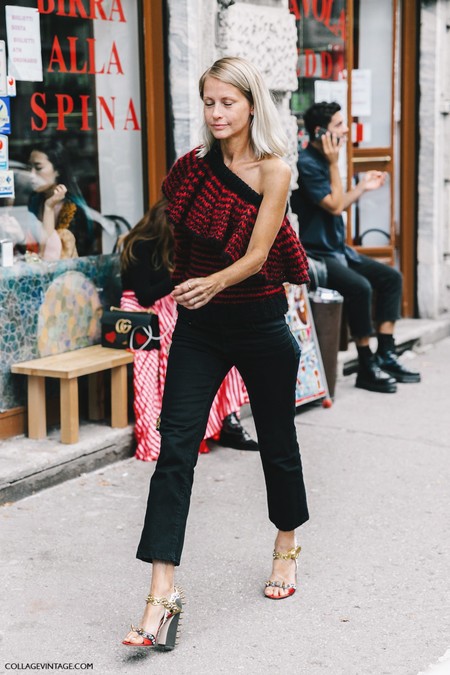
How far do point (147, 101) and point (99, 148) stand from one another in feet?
1.26

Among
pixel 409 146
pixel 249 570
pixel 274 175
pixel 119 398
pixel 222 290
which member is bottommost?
pixel 249 570

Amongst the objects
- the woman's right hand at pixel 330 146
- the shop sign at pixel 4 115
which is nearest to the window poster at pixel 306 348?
→ the woman's right hand at pixel 330 146

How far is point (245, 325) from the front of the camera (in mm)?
3621

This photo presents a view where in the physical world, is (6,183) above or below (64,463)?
above

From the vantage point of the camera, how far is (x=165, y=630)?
3.46 meters

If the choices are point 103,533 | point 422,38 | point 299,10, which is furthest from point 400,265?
point 103,533

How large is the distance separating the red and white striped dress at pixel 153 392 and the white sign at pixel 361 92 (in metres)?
3.53

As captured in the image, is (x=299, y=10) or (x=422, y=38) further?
(x=422, y=38)

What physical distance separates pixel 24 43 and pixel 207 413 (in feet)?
8.89

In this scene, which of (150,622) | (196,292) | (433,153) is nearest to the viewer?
(196,292)

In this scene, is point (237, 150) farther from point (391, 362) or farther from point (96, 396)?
point (391, 362)

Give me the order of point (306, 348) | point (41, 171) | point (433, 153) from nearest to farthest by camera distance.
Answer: point (41, 171)
point (306, 348)
point (433, 153)

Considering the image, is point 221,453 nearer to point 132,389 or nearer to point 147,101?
point 132,389

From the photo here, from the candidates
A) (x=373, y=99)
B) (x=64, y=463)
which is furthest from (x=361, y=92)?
(x=64, y=463)
